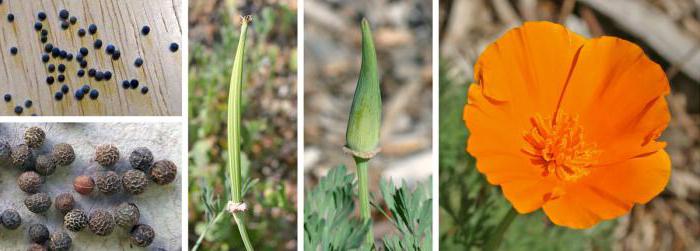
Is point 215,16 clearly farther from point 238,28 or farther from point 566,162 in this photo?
point 566,162

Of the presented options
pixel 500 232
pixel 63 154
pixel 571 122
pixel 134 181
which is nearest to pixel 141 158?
pixel 134 181

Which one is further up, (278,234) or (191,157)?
(191,157)

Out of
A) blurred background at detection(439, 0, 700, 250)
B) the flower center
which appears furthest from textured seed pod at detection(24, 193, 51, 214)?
the flower center

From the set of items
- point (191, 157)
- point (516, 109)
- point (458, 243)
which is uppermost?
point (516, 109)

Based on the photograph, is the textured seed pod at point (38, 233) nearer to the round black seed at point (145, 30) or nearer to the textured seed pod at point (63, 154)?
the textured seed pod at point (63, 154)

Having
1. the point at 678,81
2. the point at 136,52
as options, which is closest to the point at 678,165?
the point at 678,81

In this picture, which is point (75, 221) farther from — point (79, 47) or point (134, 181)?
point (79, 47)

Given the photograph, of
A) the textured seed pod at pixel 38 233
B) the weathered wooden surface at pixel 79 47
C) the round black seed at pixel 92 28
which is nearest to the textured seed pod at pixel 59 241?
the textured seed pod at pixel 38 233
